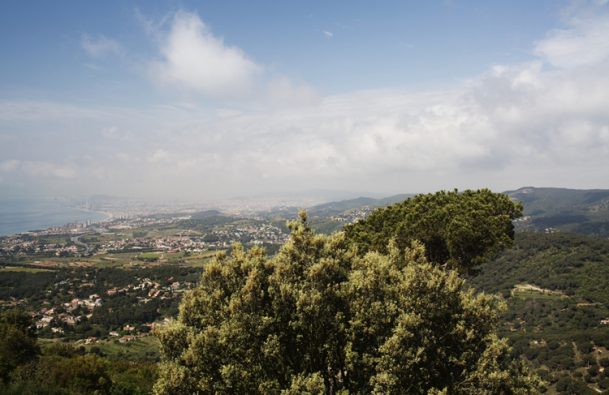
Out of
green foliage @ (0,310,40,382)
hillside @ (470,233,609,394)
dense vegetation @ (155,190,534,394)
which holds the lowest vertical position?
hillside @ (470,233,609,394)

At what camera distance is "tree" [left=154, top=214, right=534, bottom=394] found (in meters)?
13.5

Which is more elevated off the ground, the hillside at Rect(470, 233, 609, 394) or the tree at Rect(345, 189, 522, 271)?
the tree at Rect(345, 189, 522, 271)

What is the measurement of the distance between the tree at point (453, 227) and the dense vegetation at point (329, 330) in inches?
457

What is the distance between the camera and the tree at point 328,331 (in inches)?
530

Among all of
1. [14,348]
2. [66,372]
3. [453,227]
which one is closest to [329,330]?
[453,227]

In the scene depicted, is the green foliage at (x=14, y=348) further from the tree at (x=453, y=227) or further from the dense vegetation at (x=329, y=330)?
the tree at (x=453, y=227)

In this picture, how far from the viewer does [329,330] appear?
14.7m

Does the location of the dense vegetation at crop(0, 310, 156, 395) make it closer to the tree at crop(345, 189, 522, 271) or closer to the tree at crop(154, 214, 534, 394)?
the tree at crop(154, 214, 534, 394)

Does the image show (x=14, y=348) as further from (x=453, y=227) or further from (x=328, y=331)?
(x=453, y=227)

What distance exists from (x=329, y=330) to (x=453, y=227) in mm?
15683

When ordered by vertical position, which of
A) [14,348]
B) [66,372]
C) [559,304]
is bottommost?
[559,304]

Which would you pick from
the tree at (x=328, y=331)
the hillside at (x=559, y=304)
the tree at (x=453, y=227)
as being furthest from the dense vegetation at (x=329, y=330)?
the hillside at (x=559, y=304)

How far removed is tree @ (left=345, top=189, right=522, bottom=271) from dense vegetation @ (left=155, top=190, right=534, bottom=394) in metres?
11.6

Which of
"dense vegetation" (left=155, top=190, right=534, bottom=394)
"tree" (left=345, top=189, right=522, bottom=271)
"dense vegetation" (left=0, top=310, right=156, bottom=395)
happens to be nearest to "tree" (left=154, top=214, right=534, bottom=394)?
"dense vegetation" (left=155, top=190, right=534, bottom=394)
